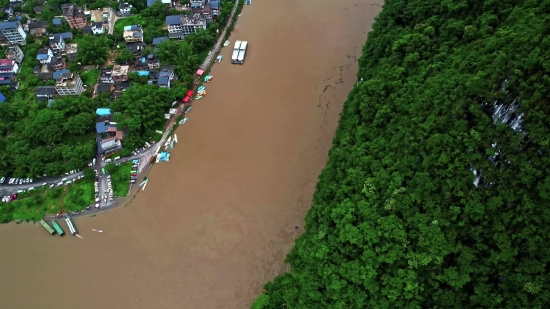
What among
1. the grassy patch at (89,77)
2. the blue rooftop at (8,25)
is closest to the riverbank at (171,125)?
the grassy patch at (89,77)

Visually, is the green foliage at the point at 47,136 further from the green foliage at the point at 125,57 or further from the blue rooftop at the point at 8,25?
the blue rooftop at the point at 8,25

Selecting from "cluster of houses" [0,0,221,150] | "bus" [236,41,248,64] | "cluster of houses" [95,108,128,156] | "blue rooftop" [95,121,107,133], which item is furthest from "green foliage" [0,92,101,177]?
"bus" [236,41,248,64]

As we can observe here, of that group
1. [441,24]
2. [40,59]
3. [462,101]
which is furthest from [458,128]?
[40,59]

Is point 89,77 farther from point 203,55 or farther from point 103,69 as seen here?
point 203,55

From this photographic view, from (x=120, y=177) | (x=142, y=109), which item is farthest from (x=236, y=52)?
(x=120, y=177)

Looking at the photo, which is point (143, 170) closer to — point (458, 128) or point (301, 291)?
point (301, 291)
